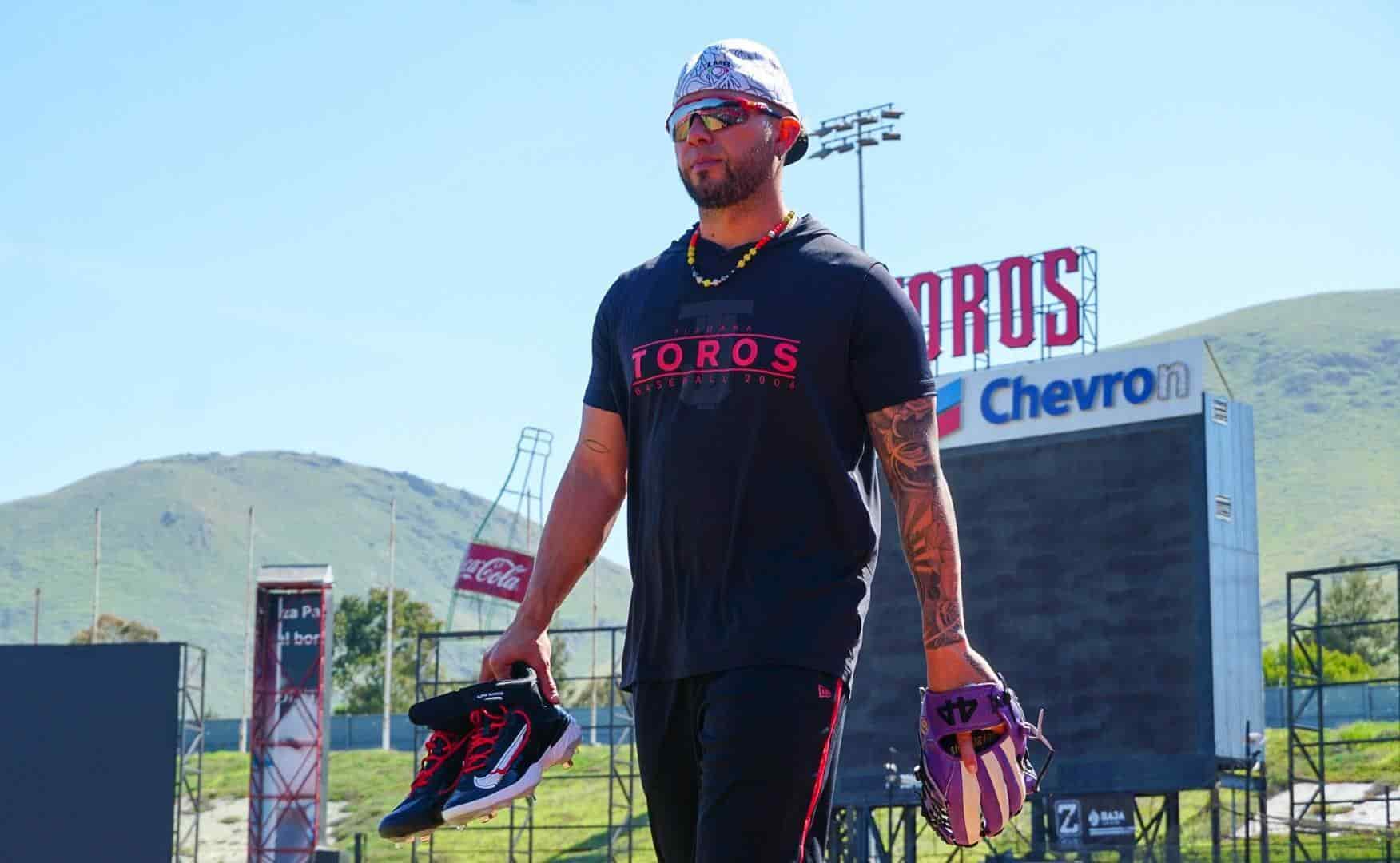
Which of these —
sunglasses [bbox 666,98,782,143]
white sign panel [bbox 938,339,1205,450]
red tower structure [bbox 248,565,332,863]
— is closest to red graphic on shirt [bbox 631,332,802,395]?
sunglasses [bbox 666,98,782,143]

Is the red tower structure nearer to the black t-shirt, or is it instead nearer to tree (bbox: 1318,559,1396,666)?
the black t-shirt

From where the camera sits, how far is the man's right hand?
3775 mm

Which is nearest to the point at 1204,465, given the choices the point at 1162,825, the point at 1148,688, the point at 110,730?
the point at 1148,688

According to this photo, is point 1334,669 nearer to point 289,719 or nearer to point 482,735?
point 289,719

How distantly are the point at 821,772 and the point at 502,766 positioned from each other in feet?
1.88

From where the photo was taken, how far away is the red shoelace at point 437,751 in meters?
3.55

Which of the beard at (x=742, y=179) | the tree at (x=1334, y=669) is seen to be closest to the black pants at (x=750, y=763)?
the beard at (x=742, y=179)

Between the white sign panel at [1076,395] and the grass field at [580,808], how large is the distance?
6075mm

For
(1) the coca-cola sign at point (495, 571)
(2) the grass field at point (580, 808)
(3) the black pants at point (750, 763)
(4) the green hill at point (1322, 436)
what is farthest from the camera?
(4) the green hill at point (1322, 436)

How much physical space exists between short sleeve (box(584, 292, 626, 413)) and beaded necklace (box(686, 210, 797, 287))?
220 mm

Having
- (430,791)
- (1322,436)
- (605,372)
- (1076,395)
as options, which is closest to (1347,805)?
(1076,395)

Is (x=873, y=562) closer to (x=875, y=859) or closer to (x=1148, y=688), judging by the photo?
(x=1148, y=688)

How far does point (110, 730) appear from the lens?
87.4 ft

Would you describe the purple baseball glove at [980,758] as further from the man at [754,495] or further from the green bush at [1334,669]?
the green bush at [1334,669]
